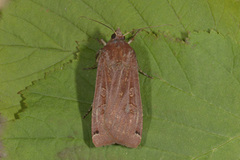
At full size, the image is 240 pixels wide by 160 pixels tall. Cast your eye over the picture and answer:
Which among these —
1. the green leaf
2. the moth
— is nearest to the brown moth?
the moth

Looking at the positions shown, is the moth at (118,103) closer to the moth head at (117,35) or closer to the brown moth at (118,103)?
the brown moth at (118,103)

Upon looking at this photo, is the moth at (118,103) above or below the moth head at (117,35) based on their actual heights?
below

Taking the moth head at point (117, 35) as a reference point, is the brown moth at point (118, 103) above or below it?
below

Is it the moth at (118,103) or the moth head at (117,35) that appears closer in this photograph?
the moth at (118,103)

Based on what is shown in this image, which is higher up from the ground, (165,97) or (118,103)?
(165,97)

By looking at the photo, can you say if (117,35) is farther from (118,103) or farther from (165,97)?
(165,97)

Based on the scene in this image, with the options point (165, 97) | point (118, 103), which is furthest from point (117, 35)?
point (165, 97)

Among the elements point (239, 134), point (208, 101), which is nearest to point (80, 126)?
point (208, 101)

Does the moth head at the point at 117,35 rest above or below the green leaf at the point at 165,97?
above

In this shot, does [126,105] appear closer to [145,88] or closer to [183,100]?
[145,88]

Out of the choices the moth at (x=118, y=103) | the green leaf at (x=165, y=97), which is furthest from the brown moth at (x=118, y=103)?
the green leaf at (x=165, y=97)
